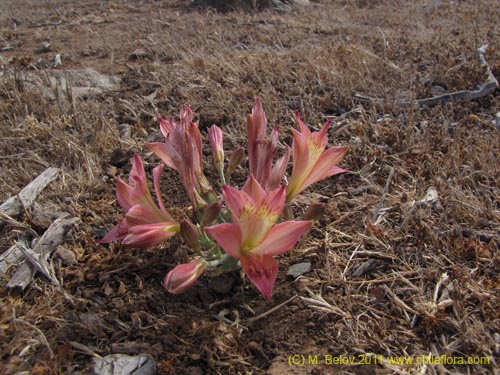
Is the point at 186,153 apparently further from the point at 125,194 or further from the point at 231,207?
the point at 231,207

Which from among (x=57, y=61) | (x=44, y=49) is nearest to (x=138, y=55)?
(x=57, y=61)

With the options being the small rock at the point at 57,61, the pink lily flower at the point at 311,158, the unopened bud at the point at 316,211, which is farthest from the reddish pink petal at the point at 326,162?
the small rock at the point at 57,61

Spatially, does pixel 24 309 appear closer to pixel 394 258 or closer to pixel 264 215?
pixel 264 215

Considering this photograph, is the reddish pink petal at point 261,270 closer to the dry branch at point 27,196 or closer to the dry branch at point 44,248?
the dry branch at point 44,248

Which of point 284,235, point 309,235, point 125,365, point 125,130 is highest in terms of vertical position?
point 284,235

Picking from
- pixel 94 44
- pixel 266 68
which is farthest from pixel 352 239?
pixel 94 44

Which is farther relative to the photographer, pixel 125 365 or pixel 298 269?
pixel 298 269

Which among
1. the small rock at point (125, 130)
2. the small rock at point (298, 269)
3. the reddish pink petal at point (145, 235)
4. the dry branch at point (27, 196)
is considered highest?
the reddish pink petal at point (145, 235)
